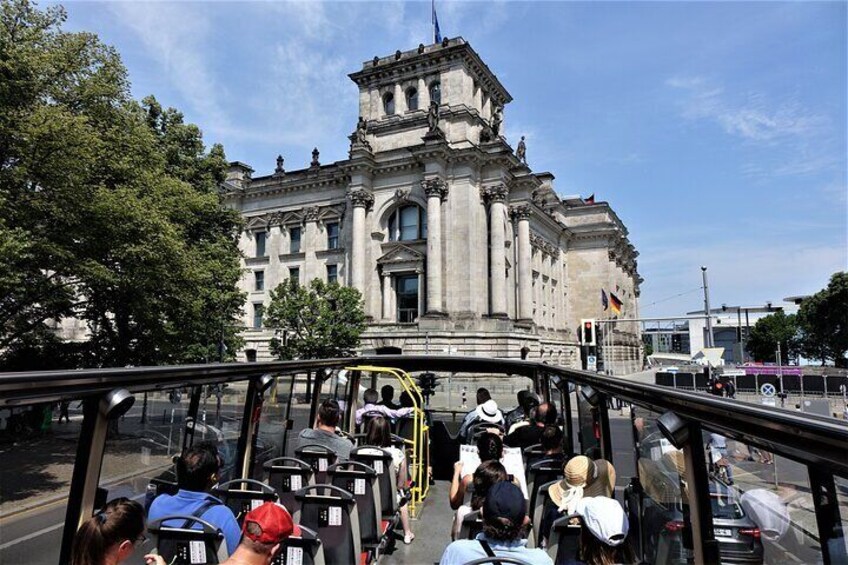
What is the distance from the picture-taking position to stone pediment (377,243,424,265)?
154ft

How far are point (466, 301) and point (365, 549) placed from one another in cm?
3949

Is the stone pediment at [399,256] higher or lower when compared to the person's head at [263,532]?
higher

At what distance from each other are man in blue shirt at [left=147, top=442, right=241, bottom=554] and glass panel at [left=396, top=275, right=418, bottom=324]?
142ft

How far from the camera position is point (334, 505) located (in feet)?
15.5

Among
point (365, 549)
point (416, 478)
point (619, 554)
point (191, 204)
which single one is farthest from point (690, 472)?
point (191, 204)

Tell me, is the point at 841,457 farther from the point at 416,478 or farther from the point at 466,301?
the point at 466,301

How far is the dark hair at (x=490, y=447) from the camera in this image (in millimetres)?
5898

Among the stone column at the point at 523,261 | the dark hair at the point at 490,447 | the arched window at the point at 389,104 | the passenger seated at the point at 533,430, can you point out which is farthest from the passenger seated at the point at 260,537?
the arched window at the point at 389,104

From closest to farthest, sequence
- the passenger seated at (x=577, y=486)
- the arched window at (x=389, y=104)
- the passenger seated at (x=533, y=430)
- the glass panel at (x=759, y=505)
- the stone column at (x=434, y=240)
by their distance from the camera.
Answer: the glass panel at (x=759, y=505), the passenger seated at (x=577, y=486), the passenger seated at (x=533, y=430), the stone column at (x=434, y=240), the arched window at (x=389, y=104)

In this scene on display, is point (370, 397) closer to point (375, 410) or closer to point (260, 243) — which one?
point (375, 410)

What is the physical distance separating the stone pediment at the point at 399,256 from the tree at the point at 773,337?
78587 mm

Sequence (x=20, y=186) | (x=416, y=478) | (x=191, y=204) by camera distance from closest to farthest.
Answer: (x=416, y=478), (x=20, y=186), (x=191, y=204)

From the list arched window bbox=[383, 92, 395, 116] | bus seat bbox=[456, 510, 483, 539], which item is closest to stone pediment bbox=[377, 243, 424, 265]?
arched window bbox=[383, 92, 395, 116]

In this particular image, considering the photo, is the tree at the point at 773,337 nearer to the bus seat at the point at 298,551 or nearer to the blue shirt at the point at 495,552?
the blue shirt at the point at 495,552
